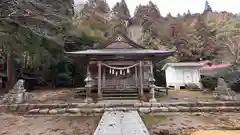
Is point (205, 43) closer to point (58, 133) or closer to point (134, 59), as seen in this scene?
point (134, 59)

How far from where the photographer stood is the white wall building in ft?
57.4

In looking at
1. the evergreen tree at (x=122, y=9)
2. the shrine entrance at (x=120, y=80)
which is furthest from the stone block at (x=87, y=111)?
Answer: the evergreen tree at (x=122, y=9)

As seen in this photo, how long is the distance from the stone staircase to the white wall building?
8156mm

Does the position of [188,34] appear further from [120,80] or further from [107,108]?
[107,108]

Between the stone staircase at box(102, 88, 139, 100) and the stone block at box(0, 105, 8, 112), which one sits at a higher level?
the stone staircase at box(102, 88, 139, 100)

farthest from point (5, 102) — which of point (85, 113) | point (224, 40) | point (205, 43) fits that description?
point (205, 43)

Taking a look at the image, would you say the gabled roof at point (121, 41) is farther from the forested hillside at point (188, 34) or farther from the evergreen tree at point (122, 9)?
the evergreen tree at point (122, 9)

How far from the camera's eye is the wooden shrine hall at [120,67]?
9938 mm

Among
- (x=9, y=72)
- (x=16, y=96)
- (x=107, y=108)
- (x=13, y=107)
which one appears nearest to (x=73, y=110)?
(x=107, y=108)

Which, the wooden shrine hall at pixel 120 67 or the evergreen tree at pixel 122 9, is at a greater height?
the evergreen tree at pixel 122 9

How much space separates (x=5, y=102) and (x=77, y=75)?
12.2m

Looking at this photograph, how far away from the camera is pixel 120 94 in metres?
10.9

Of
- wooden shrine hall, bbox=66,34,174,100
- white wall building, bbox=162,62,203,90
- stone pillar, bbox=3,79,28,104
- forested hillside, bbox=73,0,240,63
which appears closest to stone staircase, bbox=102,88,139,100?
wooden shrine hall, bbox=66,34,174,100

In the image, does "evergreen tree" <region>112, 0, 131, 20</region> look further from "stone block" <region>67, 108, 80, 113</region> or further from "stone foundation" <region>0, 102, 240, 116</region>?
"stone block" <region>67, 108, 80, 113</region>
